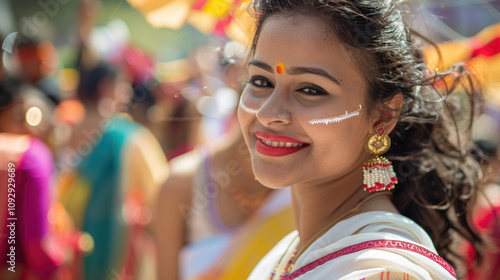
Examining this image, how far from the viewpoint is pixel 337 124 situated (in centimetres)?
131

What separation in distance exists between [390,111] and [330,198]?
0.91ft

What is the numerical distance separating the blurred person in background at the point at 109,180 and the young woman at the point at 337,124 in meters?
1.60

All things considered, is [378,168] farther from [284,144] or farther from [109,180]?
[109,180]

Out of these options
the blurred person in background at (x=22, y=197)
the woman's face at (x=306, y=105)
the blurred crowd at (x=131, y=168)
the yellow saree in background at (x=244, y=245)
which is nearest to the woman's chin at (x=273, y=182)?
the woman's face at (x=306, y=105)

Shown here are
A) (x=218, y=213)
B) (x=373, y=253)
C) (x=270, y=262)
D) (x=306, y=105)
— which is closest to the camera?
(x=373, y=253)

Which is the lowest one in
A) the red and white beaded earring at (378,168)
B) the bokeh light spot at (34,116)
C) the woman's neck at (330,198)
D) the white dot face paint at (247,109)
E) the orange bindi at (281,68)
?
the bokeh light spot at (34,116)

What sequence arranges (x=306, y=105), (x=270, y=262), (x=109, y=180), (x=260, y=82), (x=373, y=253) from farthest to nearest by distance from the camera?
(x=109, y=180)
(x=270, y=262)
(x=260, y=82)
(x=306, y=105)
(x=373, y=253)

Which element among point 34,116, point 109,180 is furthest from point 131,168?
point 34,116

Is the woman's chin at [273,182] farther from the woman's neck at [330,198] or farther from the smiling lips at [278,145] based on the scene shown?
the woman's neck at [330,198]

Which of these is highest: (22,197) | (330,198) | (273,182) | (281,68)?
(281,68)

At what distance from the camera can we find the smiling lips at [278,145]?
4.27 feet

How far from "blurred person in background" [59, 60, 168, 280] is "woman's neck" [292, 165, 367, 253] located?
1.54 m

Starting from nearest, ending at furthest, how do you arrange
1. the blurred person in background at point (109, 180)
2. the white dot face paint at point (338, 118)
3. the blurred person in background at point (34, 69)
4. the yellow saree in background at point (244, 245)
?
the white dot face paint at point (338, 118), the yellow saree in background at point (244, 245), the blurred person in background at point (34, 69), the blurred person in background at point (109, 180)

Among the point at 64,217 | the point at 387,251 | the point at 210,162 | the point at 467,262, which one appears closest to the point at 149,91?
the point at 64,217
